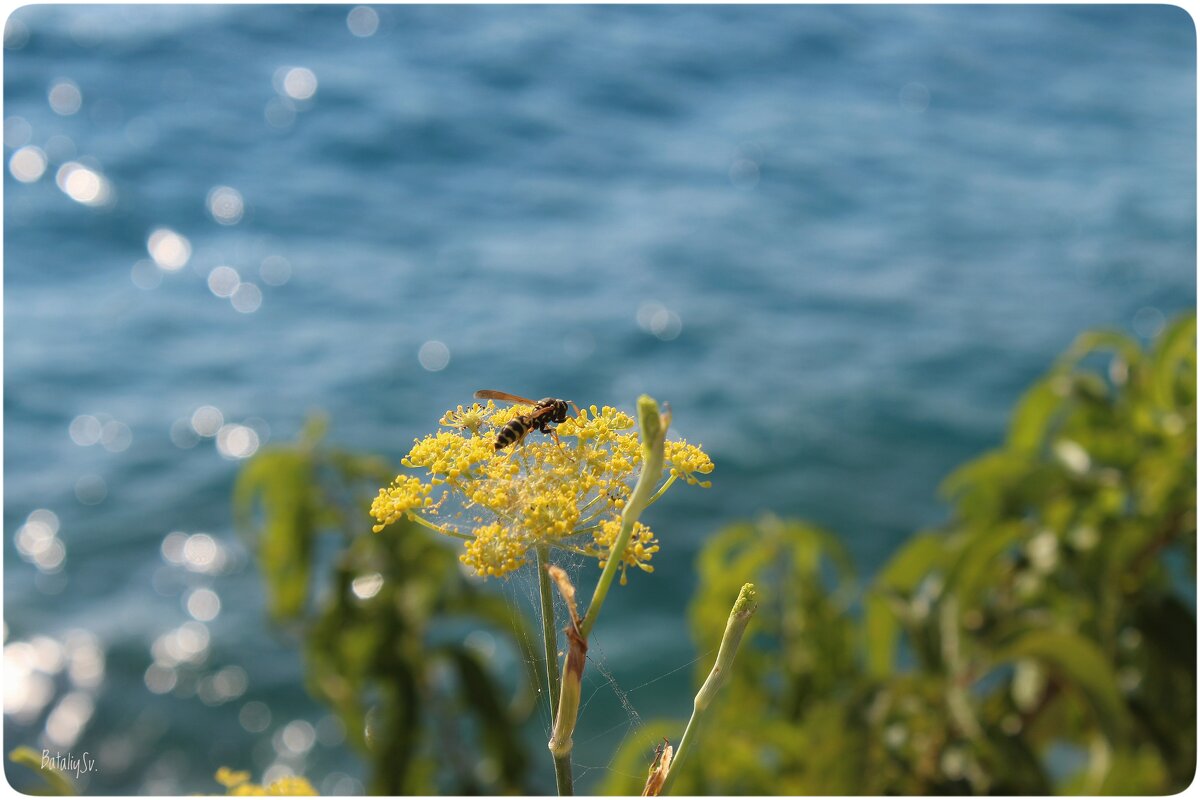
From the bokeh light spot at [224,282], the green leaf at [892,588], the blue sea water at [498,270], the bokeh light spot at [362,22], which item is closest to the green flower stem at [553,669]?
the green leaf at [892,588]

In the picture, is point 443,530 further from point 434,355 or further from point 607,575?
point 434,355

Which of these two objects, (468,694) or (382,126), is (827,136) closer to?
(382,126)

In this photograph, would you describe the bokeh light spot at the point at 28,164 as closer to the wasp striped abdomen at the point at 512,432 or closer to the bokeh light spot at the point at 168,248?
the bokeh light spot at the point at 168,248

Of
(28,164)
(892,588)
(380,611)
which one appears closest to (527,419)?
(380,611)

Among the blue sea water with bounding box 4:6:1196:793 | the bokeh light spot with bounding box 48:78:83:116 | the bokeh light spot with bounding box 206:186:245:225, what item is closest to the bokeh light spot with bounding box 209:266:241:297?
the blue sea water with bounding box 4:6:1196:793

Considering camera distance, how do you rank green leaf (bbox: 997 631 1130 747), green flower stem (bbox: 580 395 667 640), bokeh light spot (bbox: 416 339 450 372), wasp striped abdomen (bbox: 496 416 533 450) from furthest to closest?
1. bokeh light spot (bbox: 416 339 450 372)
2. green leaf (bbox: 997 631 1130 747)
3. wasp striped abdomen (bbox: 496 416 533 450)
4. green flower stem (bbox: 580 395 667 640)

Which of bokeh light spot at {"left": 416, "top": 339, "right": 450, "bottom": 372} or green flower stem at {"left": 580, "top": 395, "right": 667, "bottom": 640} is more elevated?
green flower stem at {"left": 580, "top": 395, "right": 667, "bottom": 640}

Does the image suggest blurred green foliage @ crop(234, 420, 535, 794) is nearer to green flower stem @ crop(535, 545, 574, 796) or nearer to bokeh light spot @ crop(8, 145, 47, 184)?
green flower stem @ crop(535, 545, 574, 796)
